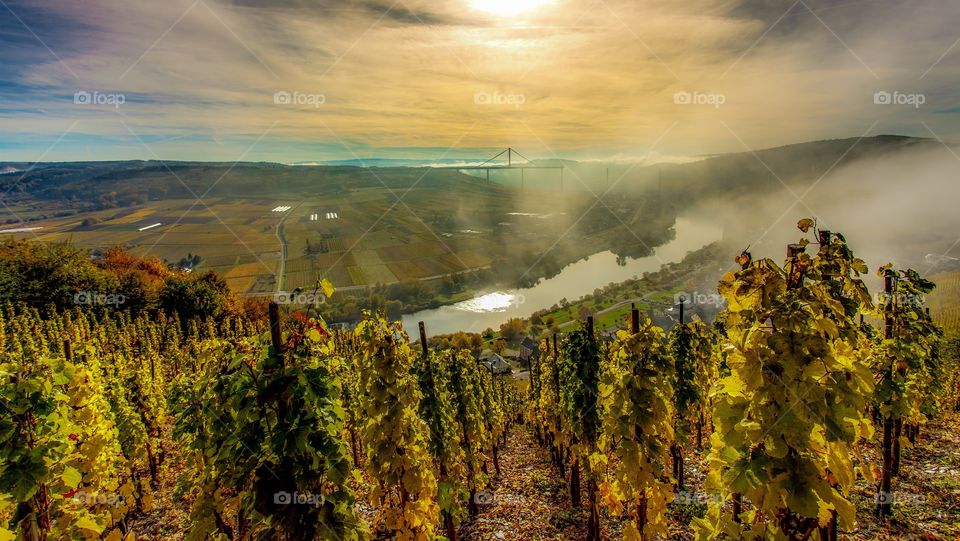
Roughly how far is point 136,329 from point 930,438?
2536 inches

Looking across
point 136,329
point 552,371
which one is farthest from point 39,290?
point 552,371

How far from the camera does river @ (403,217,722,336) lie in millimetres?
117688

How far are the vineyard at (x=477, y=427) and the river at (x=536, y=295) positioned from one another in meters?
73.9

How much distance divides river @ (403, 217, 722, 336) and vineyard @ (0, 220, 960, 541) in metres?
73.9

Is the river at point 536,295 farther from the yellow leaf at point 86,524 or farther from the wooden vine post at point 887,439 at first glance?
the yellow leaf at point 86,524

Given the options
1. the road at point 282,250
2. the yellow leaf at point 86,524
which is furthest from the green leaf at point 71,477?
the road at point 282,250

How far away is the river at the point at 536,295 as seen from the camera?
117688 millimetres

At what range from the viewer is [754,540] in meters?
4.58

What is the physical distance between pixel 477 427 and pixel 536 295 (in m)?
125

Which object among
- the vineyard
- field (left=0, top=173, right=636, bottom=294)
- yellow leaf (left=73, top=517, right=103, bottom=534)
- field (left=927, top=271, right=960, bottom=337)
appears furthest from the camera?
field (left=0, top=173, right=636, bottom=294)

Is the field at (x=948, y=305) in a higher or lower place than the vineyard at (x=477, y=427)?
lower

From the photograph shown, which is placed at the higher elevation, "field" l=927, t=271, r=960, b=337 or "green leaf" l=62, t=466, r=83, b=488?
"green leaf" l=62, t=466, r=83, b=488

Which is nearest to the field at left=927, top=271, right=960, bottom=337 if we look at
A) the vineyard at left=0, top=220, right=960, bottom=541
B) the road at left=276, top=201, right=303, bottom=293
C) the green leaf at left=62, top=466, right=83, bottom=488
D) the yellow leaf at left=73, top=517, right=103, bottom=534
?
the vineyard at left=0, top=220, right=960, bottom=541

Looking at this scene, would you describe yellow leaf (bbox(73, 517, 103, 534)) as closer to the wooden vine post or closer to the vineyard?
the vineyard
